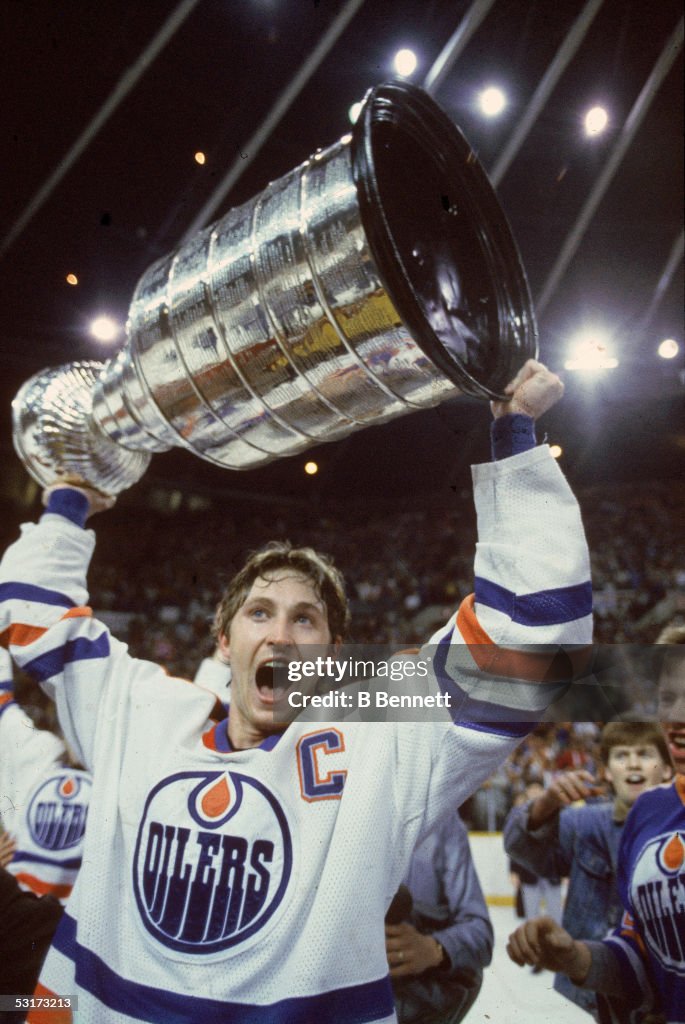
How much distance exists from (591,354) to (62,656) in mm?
2179

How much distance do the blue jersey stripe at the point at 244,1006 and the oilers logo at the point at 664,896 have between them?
462 millimetres

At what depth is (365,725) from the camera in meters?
0.76

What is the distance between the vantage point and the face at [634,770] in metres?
1.31

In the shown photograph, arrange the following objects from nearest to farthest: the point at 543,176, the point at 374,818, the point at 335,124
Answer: the point at 374,818 < the point at 335,124 < the point at 543,176

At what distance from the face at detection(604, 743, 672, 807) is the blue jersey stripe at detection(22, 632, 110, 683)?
1.03 meters

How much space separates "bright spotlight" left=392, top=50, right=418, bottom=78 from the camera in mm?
1674

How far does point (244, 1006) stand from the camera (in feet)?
2.20

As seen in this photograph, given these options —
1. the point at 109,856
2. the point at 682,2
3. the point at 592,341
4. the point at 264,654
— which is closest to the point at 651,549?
the point at 592,341

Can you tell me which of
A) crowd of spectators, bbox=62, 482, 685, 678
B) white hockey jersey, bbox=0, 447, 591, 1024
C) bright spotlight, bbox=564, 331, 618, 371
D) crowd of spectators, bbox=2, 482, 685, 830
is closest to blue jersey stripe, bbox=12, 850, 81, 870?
white hockey jersey, bbox=0, 447, 591, 1024

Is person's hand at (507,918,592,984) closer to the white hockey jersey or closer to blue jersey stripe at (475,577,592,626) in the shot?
the white hockey jersey

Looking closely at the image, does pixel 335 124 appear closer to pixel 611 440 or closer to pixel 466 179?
pixel 611 440

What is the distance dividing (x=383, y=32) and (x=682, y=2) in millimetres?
777

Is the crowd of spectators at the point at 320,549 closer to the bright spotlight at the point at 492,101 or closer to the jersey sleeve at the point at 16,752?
the bright spotlight at the point at 492,101

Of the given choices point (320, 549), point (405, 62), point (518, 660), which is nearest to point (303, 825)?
point (518, 660)
